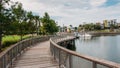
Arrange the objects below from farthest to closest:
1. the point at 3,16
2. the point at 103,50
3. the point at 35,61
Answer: the point at 103,50, the point at 3,16, the point at 35,61

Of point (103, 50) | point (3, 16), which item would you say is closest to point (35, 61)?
point (3, 16)

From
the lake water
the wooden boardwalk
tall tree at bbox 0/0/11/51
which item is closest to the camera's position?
the wooden boardwalk

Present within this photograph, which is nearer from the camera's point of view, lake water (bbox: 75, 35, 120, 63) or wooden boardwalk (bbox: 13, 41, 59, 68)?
wooden boardwalk (bbox: 13, 41, 59, 68)

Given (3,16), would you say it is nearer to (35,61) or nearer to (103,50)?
(35,61)

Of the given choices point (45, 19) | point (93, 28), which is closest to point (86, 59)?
point (45, 19)

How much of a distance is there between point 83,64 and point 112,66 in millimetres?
2100

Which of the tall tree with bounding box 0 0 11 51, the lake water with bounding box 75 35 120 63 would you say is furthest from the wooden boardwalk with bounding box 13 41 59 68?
the lake water with bounding box 75 35 120 63

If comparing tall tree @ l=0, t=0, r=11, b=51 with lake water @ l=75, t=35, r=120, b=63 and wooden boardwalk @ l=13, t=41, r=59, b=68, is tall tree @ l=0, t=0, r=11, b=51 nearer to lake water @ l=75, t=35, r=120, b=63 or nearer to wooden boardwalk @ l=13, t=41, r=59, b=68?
wooden boardwalk @ l=13, t=41, r=59, b=68

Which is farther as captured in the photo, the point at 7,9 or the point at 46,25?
the point at 46,25

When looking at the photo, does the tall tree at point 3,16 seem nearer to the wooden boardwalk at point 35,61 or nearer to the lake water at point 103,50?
the wooden boardwalk at point 35,61

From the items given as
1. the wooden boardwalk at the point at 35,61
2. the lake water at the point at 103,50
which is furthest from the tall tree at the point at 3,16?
the lake water at the point at 103,50

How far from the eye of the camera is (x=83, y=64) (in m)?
6.06

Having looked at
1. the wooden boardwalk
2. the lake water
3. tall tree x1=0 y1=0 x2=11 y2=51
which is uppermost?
tall tree x1=0 y1=0 x2=11 y2=51

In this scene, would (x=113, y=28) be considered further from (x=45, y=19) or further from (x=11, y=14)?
(x=11, y=14)
